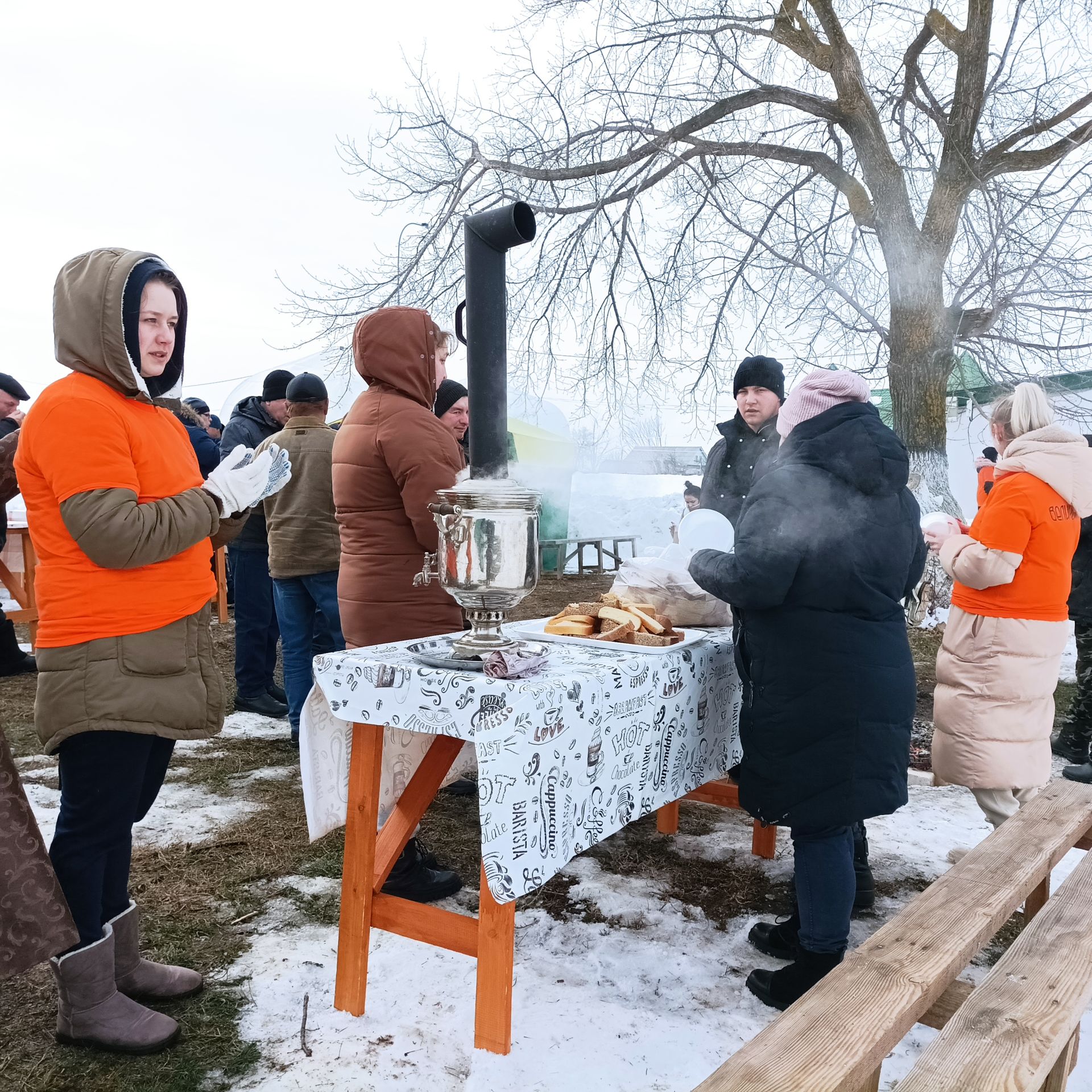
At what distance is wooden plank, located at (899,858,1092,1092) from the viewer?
4.58 ft

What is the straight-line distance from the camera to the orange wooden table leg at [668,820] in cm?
352

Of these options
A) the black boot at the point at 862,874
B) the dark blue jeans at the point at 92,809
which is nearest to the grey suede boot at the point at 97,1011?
the dark blue jeans at the point at 92,809

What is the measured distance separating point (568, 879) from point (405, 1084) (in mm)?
1184

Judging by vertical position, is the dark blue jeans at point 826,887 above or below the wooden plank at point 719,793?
above

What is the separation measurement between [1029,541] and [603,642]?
159cm

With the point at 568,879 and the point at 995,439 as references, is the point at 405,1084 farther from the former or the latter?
the point at 995,439

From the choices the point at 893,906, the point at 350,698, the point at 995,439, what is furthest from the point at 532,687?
the point at 995,439

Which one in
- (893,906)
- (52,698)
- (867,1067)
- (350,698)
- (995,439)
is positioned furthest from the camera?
(995,439)

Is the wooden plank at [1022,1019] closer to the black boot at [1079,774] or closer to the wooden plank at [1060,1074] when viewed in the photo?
the wooden plank at [1060,1074]

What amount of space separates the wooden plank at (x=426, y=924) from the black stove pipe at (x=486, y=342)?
3.65 feet

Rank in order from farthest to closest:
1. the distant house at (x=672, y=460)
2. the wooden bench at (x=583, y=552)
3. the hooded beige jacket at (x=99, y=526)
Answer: the wooden bench at (x=583, y=552) → the distant house at (x=672, y=460) → the hooded beige jacket at (x=99, y=526)

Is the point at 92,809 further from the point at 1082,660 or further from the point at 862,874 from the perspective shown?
the point at 1082,660

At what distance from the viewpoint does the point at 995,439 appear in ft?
10.9

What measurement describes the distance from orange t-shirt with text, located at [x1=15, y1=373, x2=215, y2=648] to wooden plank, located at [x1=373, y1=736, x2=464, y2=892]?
74cm
